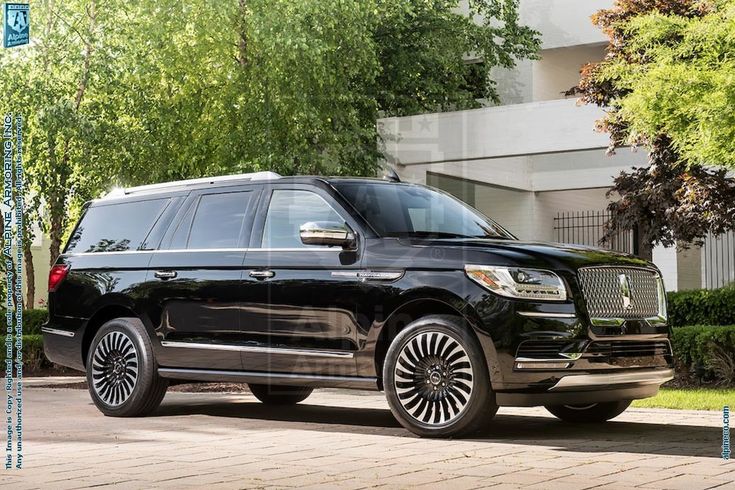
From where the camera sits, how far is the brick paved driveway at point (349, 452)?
672 centimetres

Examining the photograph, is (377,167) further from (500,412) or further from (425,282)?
(425,282)

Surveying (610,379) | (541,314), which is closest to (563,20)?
(610,379)

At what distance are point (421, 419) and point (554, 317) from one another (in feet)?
4.22

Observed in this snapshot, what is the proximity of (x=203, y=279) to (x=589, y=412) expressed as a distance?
3558mm

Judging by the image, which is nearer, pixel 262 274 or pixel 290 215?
pixel 262 274

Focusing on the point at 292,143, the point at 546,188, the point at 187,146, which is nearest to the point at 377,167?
the point at 292,143

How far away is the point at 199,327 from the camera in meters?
10.2

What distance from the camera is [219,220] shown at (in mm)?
10516

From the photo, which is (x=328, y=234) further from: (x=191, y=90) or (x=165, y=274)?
(x=191, y=90)

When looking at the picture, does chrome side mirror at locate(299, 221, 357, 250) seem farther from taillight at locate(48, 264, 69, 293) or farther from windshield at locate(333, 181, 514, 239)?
taillight at locate(48, 264, 69, 293)

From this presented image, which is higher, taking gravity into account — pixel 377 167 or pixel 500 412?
pixel 377 167

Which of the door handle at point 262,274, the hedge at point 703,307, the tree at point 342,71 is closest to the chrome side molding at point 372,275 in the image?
the door handle at point 262,274

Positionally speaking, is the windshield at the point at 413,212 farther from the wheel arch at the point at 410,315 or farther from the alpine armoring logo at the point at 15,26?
the alpine armoring logo at the point at 15,26

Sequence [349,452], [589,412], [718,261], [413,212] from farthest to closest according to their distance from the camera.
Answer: [718,261] → [589,412] → [413,212] → [349,452]
